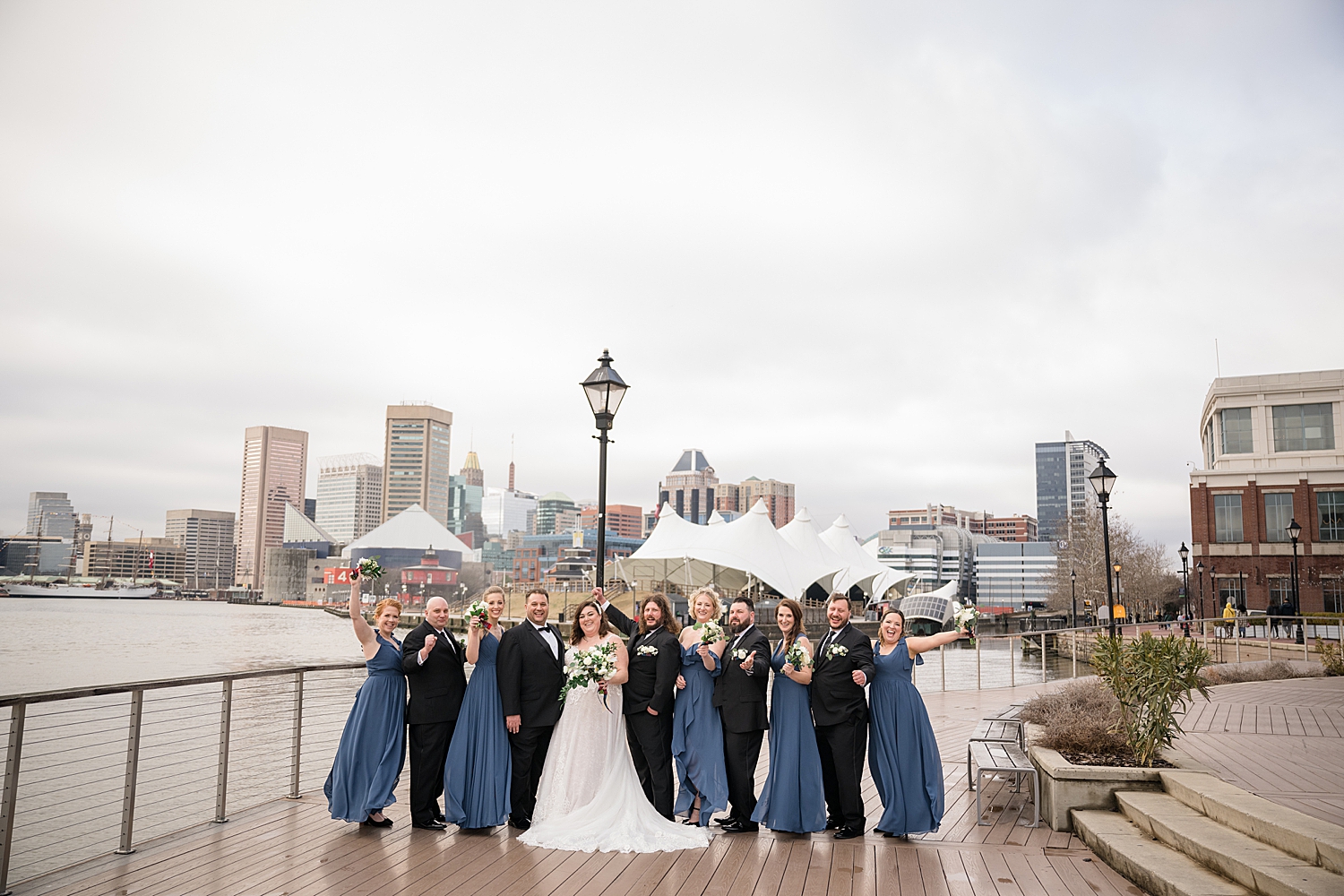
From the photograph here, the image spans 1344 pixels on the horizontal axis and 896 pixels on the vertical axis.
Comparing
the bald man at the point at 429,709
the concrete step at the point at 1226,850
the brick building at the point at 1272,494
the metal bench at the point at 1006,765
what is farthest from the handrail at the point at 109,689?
the brick building at the point at 1272,494

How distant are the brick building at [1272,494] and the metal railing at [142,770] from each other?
45974 mm

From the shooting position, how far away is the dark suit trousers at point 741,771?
6695 mm

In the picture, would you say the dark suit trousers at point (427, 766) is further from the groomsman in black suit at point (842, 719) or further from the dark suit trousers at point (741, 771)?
the groomsman in black suit at point (842, 719)

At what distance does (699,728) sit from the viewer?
22.7 ft

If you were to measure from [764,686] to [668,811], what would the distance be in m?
1.24

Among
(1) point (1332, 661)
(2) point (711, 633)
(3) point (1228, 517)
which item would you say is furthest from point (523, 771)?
(3) point (1228, 517)

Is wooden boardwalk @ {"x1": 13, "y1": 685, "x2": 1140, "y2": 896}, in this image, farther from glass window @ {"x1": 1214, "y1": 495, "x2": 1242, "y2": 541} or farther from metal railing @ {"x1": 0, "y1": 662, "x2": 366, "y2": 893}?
glass window @ {"x1": 1214, "y1": 495, "x2": 1242, "y2": 541}

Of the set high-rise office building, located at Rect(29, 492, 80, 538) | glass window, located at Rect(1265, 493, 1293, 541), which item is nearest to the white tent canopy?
glass window, located at Rect(1265, 493, 1293, 541)

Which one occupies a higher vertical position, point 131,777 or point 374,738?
point 374,738

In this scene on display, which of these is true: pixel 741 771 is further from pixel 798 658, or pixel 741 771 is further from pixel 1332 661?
pixel 1332 661

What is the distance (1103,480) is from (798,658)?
43.7ft

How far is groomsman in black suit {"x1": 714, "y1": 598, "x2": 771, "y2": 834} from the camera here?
6707mm

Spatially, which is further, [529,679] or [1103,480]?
[1103,480]

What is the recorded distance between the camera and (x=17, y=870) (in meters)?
10.3
